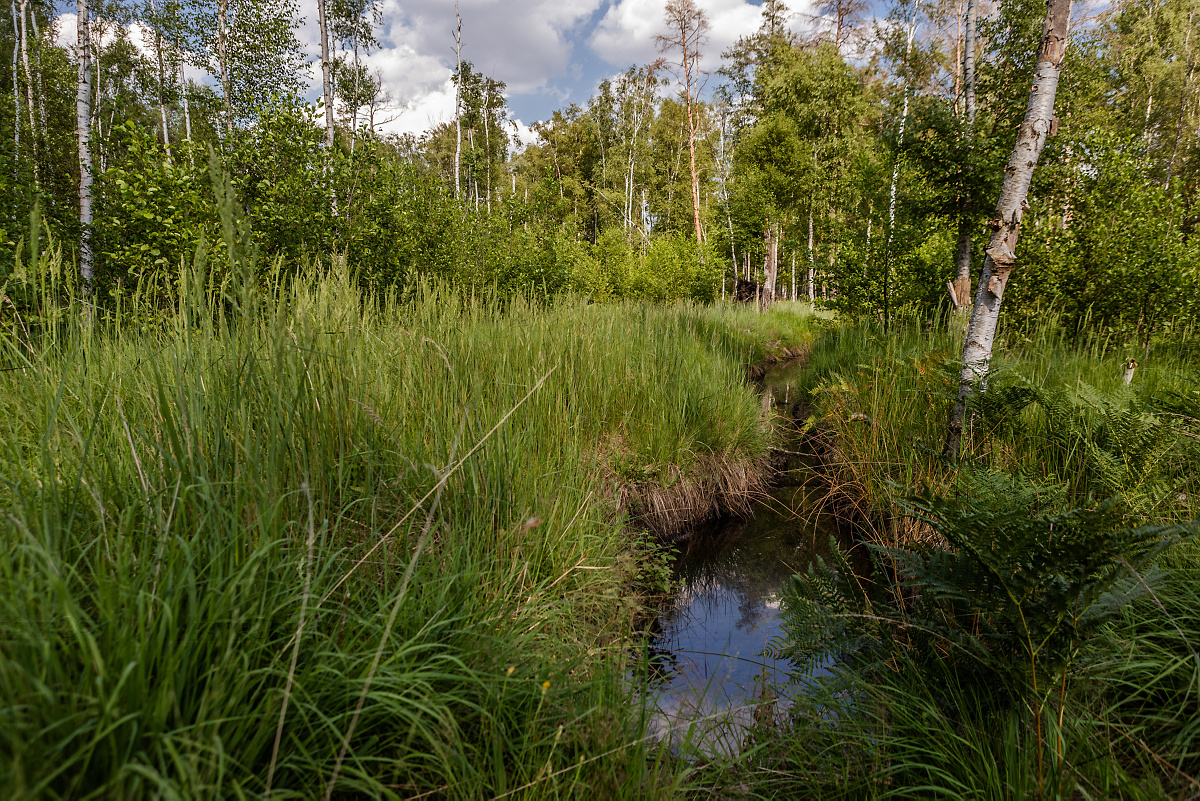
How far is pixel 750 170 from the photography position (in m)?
18.6

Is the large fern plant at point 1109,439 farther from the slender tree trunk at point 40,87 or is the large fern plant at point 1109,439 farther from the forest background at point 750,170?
the slender tree trunk at point 40,87

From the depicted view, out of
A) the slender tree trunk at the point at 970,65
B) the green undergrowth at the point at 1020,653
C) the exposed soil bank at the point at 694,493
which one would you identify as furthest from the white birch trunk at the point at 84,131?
the slender tree trunk at the point at 970,65

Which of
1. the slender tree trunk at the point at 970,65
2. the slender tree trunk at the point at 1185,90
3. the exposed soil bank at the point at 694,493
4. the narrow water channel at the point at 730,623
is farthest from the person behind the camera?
the slender tree trunk at the point at 1185,90

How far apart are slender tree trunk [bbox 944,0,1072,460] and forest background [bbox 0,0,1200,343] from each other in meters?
2.80

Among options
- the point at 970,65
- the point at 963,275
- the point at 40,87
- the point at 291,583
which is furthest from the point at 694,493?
the point at 40,87

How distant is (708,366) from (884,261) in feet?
11.1

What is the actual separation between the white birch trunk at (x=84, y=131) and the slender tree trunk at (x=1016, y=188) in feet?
29.2

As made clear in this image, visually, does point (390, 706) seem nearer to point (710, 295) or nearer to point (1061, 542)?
point (1061, 542)

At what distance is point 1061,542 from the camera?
1383mm

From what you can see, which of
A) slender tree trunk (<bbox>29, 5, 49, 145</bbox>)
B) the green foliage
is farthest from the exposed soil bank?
slender tree trunk (<bbox>29, 5, 49, 145</bbox>)

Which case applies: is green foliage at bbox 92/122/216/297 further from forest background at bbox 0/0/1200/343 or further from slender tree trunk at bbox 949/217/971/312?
slender tree trunk at bbox 949/217/971/312

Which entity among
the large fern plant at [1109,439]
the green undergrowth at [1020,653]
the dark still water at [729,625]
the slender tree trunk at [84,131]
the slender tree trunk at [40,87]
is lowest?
the dark still water at [729,625]

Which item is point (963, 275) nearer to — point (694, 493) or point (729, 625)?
point (694, 493)

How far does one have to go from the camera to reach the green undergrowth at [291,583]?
0.81 meters
